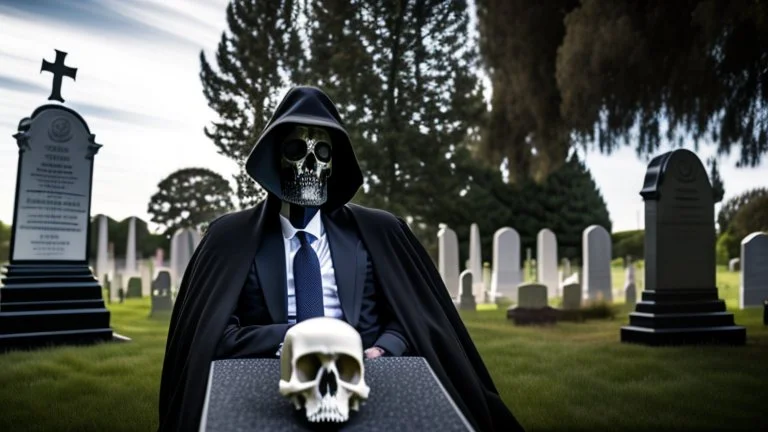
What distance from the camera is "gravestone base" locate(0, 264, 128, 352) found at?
793 cm

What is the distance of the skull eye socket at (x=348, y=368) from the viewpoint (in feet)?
6.16

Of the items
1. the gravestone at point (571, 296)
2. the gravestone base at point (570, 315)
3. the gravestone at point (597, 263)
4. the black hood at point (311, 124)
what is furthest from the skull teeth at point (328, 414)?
the gravestone at point (597, 263)

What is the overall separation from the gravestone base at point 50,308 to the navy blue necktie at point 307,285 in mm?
6602

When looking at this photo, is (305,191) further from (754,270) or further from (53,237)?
(754,270)

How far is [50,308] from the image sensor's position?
8.27 m

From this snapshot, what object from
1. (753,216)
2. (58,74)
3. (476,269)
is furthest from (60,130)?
(753,216)

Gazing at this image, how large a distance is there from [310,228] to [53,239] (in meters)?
6.99

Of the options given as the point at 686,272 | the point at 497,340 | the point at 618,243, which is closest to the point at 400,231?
the point at 497,340

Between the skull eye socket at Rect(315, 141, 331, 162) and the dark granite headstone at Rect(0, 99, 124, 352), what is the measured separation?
21.9 feet

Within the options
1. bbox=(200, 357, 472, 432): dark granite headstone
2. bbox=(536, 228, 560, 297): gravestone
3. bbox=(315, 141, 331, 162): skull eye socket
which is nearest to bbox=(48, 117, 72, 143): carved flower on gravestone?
bbox=(315, 141, 331, 162): skull eye socket

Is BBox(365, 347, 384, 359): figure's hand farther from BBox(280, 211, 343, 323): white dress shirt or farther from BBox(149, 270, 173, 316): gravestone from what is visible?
BBox(149, 270, 173, 316): gravestone

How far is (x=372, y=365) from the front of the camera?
218cm

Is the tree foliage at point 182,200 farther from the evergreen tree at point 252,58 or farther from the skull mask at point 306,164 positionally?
the skull mask at point 306,164

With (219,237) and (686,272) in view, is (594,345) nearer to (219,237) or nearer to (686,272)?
(686,272)
